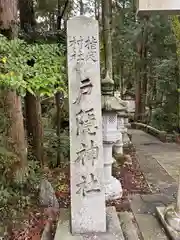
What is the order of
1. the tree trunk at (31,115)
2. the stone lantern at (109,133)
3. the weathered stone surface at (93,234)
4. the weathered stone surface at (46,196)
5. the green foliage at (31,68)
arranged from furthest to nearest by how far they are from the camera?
the tree trunk at (31,115)
the stone lantern at (109,133)
the weathered stone surface at (46,196)
the weathered stone surface at (93,234)
the green foliage at (31,68)

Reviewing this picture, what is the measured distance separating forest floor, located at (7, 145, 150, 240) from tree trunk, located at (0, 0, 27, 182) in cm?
62

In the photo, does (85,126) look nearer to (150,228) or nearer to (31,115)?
(150,228)

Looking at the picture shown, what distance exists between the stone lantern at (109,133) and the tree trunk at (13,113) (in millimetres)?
1307

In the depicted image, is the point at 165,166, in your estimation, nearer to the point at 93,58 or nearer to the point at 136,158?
the point at 136,158

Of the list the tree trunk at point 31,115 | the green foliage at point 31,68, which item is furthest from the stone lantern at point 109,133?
the tree trunk at point 31,115

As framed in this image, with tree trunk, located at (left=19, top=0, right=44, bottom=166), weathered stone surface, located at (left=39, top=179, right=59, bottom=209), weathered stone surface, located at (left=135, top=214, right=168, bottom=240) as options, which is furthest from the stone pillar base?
tree trunk, located at (left=19, top=0, right=44, bottom=166)

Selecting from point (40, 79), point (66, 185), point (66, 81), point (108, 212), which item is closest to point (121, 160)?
point (66, 185)

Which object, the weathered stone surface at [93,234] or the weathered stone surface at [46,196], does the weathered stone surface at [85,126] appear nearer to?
the weathered stone surface at [93,234]

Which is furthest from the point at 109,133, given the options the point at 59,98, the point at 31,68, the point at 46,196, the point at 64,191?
the point at 59,98

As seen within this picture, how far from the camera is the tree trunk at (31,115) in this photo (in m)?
5.67

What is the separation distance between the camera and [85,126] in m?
3.45

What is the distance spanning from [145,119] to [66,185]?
1409cm

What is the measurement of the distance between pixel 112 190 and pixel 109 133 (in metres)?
0.96

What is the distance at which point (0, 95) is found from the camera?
4121 mm
